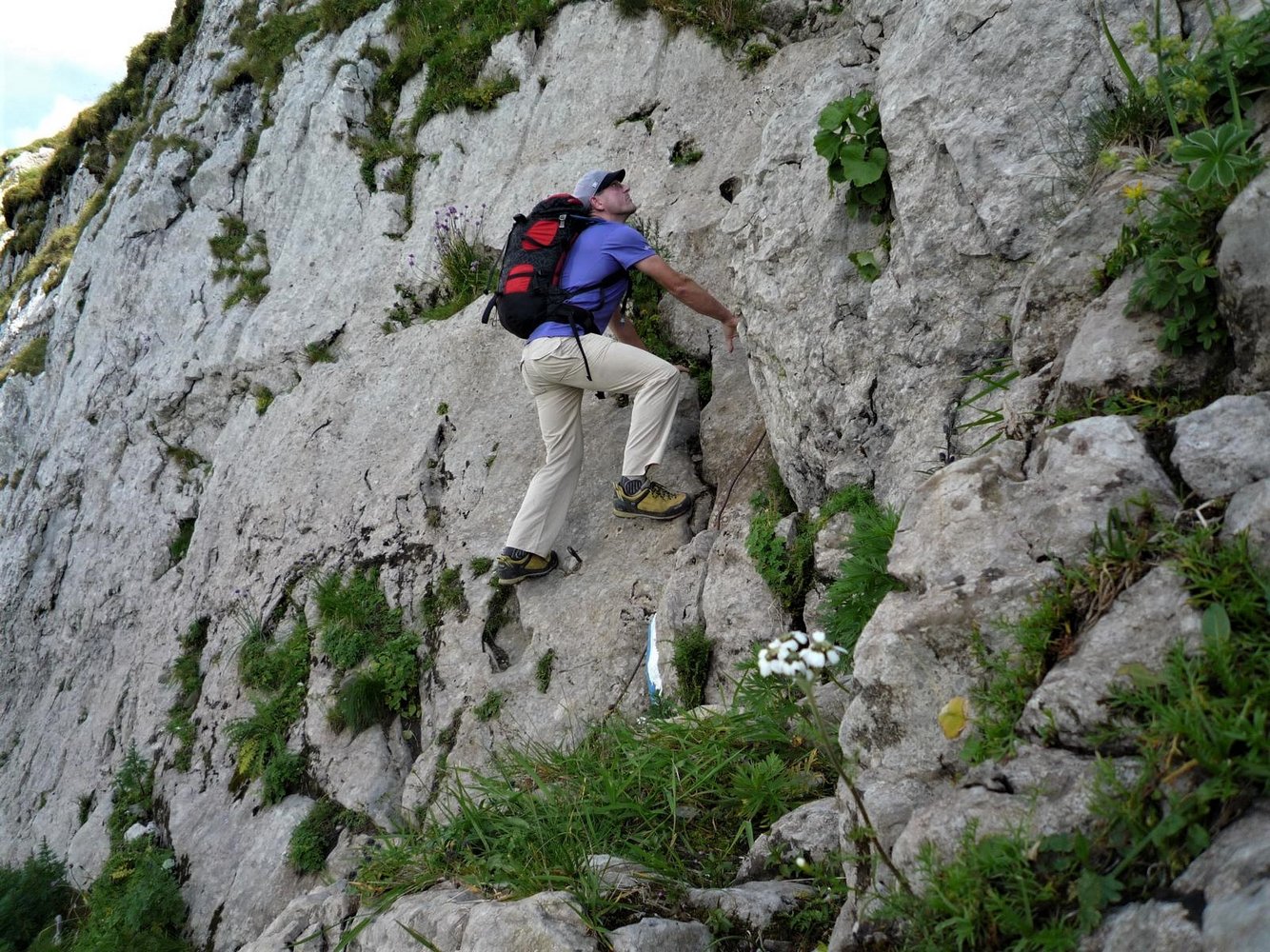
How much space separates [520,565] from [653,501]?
1235 millimetres

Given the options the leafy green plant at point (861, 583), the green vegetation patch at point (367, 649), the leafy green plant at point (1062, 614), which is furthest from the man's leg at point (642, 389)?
the leafy green plant at point (1062, 614)

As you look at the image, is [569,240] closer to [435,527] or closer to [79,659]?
[435,527]

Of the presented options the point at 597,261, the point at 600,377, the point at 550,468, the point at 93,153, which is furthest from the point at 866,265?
the point at 93,153

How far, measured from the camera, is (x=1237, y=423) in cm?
260

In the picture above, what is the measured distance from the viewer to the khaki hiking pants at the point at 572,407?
646cm

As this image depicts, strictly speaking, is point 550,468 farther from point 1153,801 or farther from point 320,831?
point 1153,801

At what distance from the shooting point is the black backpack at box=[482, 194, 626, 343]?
21.2 feet

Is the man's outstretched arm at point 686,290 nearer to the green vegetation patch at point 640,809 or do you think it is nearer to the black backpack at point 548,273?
the black backpack at point 548,273

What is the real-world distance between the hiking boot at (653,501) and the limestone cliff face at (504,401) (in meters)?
0.16

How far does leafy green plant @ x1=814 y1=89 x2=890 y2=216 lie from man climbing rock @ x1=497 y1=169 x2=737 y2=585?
140 cm

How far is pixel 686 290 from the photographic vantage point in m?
6.37

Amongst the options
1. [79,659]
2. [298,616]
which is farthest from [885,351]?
[79,659]

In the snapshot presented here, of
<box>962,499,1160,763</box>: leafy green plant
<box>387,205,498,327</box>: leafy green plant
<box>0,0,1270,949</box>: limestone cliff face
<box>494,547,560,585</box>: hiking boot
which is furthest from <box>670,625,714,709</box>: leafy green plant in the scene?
<box>387,205,498,327</box>: leafy green plant

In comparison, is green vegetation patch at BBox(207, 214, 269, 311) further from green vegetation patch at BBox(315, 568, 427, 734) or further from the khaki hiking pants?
the khaki hiking pants
